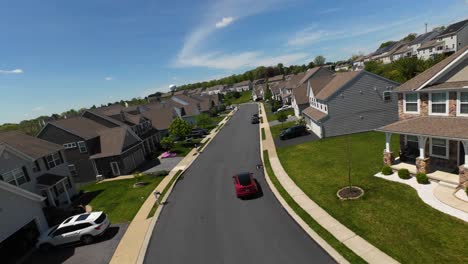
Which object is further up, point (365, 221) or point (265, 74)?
point (265, 74)

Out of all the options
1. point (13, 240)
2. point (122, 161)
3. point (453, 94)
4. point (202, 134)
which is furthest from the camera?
point (202, 134)

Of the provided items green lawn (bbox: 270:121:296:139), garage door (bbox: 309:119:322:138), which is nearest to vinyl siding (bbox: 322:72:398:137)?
garage door (bbox: 309:119:322:138)

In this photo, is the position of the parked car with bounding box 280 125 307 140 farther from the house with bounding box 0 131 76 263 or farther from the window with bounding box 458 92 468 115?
the house with bounding box 0 131 76 263

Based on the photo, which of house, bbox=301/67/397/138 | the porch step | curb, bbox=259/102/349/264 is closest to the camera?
curb, bbox=259/102/349/264

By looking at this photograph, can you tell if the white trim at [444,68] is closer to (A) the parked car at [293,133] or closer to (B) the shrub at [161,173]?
(A) the parked car at [293,133]

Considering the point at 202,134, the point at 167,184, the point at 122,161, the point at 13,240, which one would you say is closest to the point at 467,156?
the point at 167,184

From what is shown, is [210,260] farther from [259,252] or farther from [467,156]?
[467,156]

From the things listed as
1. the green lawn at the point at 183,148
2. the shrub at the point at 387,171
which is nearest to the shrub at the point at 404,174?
the shrub at the point at 387,171

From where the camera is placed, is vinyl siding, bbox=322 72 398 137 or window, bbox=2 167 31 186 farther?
vinyl siding, bbox=322 72 398 137

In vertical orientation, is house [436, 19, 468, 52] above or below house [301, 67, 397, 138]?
above
